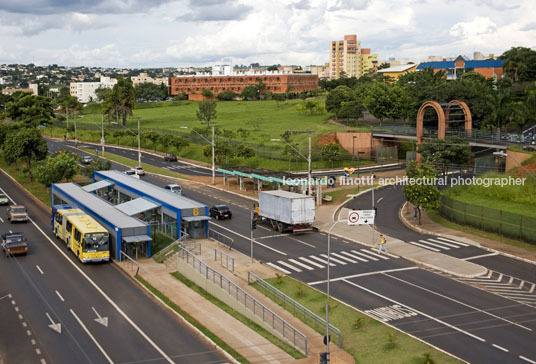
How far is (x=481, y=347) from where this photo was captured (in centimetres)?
2964

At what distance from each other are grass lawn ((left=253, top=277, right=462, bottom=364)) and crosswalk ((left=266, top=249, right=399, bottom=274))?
23.6 ft

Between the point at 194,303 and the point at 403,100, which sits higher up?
the point at 403,100

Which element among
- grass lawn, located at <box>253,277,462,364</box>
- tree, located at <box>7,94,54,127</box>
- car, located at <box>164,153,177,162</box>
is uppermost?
tree, located at <box>7,94,54,127</box>

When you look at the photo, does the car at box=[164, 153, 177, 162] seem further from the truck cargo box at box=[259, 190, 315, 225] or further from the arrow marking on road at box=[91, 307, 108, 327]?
the arrow marking on road at box=[91, 307, 108, 327]

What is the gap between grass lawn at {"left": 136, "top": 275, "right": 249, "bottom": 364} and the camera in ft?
93.7

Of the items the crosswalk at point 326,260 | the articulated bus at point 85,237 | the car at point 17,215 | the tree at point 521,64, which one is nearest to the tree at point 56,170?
the car at point 17,215

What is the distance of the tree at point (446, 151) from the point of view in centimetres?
7806

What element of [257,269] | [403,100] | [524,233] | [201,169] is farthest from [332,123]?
[257,269]

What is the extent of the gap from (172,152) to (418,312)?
8911 centimetres

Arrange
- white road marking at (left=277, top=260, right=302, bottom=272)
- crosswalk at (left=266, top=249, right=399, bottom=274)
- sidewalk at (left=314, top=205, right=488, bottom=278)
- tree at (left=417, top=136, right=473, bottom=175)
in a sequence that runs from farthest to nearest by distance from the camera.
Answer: tree at (left=417, top=136, right=473, bottom=175), crosswalk at (left=266, top=249, right=399, bottom=274), white road marking at (left=277, top=260, right=302, bottom=272), sidewalk at (left=314, top=205, right=488, bottom=278)

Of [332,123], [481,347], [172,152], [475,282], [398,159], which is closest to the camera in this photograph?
[481,347]

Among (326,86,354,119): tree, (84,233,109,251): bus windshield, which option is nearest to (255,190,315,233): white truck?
(84,233,109,251): bus windshield

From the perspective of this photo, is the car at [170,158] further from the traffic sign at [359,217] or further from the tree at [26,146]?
the traffic sign at [359,217]

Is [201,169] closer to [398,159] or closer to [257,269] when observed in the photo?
[398,159]
